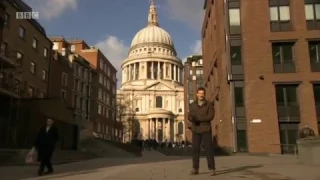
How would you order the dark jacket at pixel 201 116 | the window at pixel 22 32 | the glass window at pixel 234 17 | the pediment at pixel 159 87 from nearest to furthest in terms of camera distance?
the dark jacket at pixel 201 116 → the glass window at pixel 234 17 → the window at pixel 22 32 → the pediment at pixel 159 87

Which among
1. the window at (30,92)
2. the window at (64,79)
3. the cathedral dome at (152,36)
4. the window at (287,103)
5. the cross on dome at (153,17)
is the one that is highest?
the cross on dome at (153,17)

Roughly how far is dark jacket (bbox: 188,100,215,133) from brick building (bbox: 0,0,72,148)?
19111 millimetres

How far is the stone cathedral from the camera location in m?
115

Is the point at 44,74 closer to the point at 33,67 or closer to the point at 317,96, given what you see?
the point at 33,67

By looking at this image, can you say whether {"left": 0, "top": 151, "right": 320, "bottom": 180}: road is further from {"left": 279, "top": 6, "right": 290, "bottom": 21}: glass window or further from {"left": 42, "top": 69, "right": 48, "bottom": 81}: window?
{"left": 42, "top": 69, "right": 48, "bottom": 81}: window

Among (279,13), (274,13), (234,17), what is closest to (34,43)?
(234,17)

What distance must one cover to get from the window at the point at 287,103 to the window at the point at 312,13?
5.62 metres

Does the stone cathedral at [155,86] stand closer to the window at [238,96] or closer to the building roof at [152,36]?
the building roof at [152,36]

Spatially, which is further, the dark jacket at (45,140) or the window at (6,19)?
the window at (6,19)

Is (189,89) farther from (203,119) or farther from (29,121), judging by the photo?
(203,119)

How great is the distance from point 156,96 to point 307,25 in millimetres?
93304

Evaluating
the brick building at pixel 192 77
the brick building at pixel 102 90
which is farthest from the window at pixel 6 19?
the brick building at pixel 192 77

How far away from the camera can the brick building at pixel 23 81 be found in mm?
26594

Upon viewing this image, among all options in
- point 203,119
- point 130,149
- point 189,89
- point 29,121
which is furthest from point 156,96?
point 203,119
